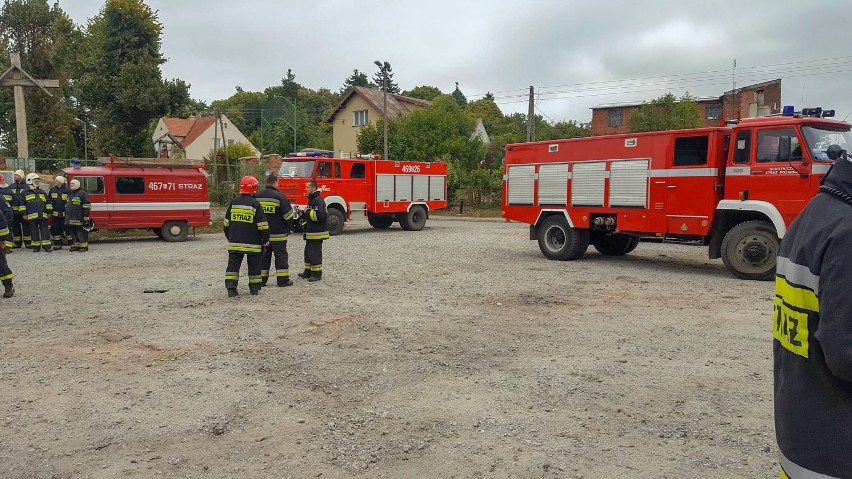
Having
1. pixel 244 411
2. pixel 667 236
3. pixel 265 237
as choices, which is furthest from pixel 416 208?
pixel 244 411

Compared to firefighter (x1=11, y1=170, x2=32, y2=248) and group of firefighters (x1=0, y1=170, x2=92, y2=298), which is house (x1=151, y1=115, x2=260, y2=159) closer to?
firefighter (x1=11, y1=170, x2=32, y2=248)

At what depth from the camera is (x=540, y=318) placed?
7.91 meters

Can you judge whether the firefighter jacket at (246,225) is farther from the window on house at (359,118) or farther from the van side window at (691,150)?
the window on house at (359,118)

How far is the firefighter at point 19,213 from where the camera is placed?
603 inches

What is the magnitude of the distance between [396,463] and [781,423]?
8.24 feet

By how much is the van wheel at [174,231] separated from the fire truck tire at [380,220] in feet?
21.2

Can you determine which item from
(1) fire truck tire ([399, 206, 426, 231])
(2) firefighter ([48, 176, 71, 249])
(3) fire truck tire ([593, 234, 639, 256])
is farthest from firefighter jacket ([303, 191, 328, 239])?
(1) fire truck tire ([399, 206, 426, 231])

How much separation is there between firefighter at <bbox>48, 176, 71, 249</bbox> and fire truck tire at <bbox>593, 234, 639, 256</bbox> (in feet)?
43.4

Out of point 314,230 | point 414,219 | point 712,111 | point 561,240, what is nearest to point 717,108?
point 712,111

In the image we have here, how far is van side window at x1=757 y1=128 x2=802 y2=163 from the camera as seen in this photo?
10.0 m

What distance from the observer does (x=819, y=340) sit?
1632 millimetres

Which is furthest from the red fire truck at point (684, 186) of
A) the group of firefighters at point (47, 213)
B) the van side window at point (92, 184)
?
the van side window at point (92, 184)

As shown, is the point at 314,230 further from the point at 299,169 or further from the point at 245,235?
the point at 299,169

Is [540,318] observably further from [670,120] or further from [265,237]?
[670,120]
